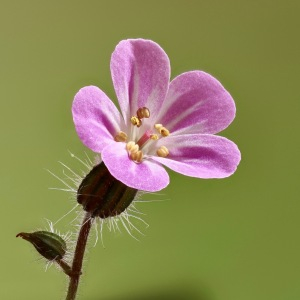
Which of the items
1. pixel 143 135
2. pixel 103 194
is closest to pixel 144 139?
pixel 143 135

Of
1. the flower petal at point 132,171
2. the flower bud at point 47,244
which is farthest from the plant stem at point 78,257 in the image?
the flower petal at point 132,171

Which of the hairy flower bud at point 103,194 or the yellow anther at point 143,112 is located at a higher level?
the yellow anther at point 143,112

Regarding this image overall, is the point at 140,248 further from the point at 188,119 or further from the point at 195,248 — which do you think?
the point at 188,119

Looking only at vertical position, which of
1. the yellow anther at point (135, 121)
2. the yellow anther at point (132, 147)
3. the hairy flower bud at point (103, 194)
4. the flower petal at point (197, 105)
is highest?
the flower petal at point (197, 105)

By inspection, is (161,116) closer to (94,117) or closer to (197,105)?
(197,105)

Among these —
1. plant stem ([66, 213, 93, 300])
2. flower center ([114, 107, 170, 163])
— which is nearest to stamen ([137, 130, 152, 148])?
flower center ([114, 107, 170, 163])

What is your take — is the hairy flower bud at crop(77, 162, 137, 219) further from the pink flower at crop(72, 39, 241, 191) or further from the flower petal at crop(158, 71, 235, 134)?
the flower petal at crop(158, 71, 235, 134)

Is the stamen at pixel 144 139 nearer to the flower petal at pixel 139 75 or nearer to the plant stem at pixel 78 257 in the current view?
the flower petal at pixel 139 75
